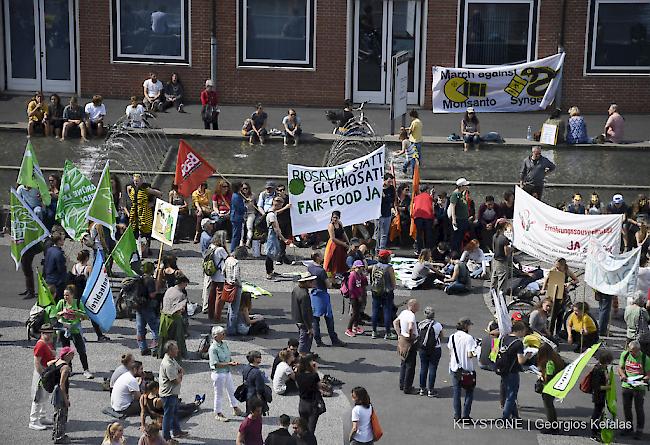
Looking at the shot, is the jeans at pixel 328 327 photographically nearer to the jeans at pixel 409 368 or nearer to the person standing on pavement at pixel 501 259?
the jeans at pixel 409 368

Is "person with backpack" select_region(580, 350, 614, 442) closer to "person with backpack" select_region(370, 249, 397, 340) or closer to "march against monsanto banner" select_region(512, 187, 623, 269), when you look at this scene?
"person with backpack" select_region(370, 249, 397, 340)

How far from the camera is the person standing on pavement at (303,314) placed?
19688 millimetres

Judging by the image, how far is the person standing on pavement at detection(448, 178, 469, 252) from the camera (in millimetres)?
25734

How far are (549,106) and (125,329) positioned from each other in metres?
17.3

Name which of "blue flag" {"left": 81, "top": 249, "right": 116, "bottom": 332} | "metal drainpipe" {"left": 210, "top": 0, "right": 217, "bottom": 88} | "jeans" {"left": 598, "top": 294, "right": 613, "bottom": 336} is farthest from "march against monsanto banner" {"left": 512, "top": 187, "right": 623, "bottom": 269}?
"metal drainpipe" {"left": 210, "top": 0, "right": 217, "bottom": 88}

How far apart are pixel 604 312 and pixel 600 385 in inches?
175

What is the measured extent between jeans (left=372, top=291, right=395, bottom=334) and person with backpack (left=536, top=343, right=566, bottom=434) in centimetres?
386

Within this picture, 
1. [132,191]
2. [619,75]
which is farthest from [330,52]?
[132,191]

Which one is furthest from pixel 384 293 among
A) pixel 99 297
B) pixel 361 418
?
pixel 361 418

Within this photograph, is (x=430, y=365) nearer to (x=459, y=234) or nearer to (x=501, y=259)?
(x=501, y=259)

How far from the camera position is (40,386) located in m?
17.0

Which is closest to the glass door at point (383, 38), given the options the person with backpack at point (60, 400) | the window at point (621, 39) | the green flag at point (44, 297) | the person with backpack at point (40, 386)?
the window at point (621, 39)

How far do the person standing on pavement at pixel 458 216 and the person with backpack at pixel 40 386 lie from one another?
10.9 meters

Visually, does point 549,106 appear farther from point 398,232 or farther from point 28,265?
point 28,265
